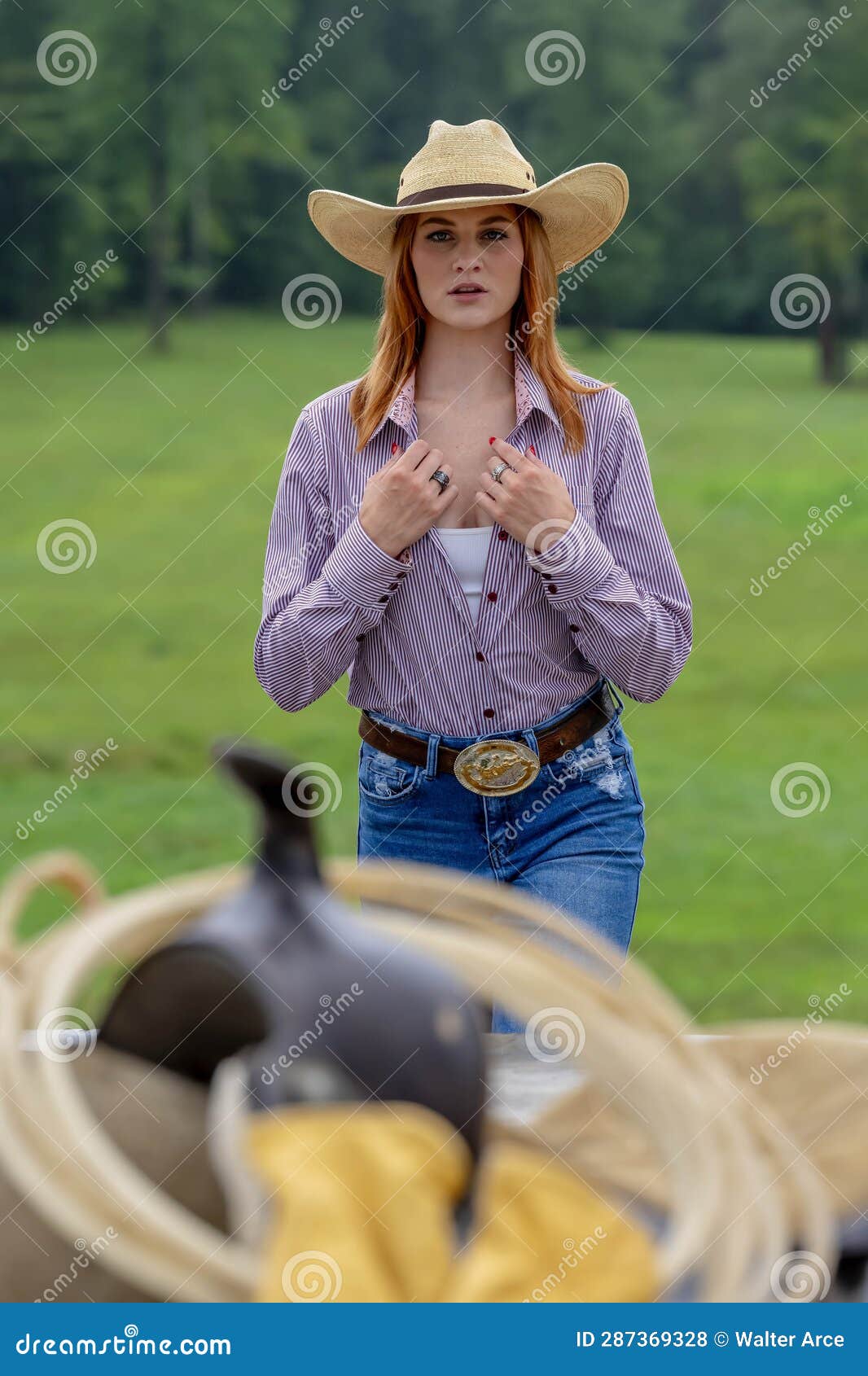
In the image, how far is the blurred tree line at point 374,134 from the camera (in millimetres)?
20391

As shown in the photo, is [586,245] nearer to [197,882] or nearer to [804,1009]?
[197,882]

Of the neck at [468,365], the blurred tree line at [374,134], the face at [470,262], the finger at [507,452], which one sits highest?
the blurred tree line at [374,134]

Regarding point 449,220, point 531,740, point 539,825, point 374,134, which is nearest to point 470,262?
point 449,220

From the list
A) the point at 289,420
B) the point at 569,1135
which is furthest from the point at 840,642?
the point at 569,1135

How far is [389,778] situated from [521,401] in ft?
1.94

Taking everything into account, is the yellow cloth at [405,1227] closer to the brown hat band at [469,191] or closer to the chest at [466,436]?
the chest at [466,436]

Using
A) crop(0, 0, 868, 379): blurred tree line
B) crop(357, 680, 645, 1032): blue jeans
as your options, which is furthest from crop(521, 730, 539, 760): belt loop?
crop(0, 0, 868, 379): blurred tree line

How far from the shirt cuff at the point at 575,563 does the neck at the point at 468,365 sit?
A: 30cm

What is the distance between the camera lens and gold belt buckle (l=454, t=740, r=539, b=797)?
7.38 feet

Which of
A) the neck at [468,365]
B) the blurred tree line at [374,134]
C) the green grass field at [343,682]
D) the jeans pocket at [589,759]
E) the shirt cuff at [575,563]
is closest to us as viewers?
the shirt cuff at [575,563]

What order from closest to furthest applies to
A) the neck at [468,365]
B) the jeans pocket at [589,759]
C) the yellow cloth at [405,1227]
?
1. the yellow cloth at [405,1227]
2. the jeans pocket at [589,759]
3. the neck at [468,365]

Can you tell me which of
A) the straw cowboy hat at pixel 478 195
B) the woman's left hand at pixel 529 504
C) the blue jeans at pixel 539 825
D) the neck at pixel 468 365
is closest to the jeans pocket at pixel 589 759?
the blue jeans at pixel 539 825

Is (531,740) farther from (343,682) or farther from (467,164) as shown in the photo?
(343,682)

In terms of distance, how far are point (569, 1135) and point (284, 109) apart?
68.8ft
